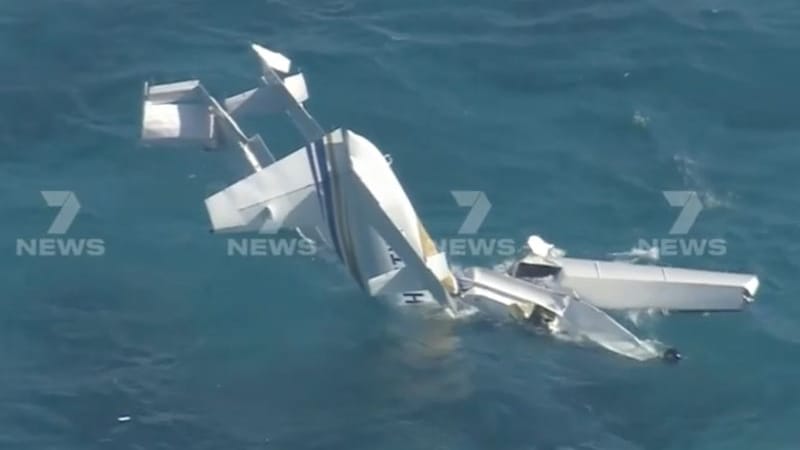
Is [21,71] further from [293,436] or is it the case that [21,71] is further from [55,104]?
[293,436]

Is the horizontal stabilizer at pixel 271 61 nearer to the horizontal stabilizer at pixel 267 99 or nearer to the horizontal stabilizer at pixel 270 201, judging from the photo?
the horizontal stabilizer at pixel 267 99

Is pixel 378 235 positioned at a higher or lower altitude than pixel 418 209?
higher

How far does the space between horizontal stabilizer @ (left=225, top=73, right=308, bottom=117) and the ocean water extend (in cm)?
491

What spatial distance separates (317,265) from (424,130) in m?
14.4

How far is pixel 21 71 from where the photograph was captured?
12650 cm

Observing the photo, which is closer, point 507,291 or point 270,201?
point 270,201

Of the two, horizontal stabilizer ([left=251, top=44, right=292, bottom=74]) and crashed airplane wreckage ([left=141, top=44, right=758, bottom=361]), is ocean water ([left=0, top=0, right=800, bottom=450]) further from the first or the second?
horizontal stabilizer ([left=251, top=44, right=292, bottom=74])

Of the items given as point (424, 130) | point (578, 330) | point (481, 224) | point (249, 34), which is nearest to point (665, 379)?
point (578, 330)

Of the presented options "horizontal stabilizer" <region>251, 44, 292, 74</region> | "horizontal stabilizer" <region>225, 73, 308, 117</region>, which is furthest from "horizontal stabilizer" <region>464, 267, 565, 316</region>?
"horizontal stabilizer" <region>251, 44, 292, 74</region>

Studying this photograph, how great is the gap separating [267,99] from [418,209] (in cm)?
1202

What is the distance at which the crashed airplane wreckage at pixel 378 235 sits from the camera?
99.4m

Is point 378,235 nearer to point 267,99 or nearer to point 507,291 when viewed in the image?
point 507,291

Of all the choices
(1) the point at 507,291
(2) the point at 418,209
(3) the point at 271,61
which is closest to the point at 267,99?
(3) the point at 271,61

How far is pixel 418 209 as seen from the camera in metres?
115
